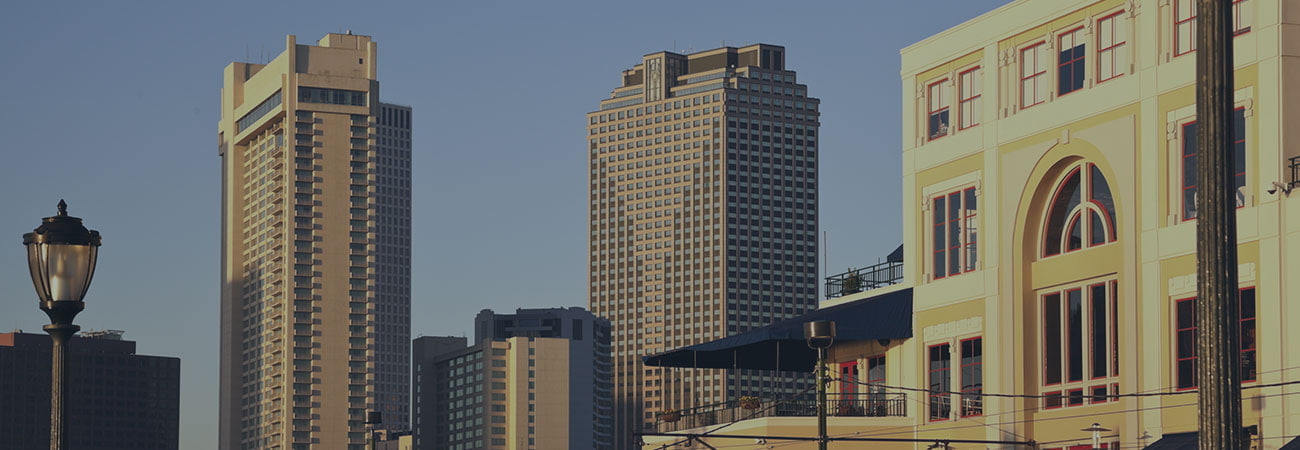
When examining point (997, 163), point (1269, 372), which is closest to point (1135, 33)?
point (997, 163)

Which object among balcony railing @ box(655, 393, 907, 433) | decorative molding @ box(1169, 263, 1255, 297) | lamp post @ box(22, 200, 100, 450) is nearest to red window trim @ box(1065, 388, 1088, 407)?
decorative molding @ box(1169, 263, 1255, 297)

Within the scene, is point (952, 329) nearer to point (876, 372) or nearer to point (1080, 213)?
point (1080, 213)

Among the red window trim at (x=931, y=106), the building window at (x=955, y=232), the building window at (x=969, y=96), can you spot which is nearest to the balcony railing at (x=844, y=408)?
the building window at (x=955, y=232)

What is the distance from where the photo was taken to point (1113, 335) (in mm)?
50625

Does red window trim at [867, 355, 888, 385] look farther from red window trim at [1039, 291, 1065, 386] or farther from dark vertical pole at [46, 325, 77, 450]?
dark vertical pole at [46, 325, 77, 450]

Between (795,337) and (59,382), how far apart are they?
4769cm

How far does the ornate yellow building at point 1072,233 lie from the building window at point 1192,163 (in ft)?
0.24

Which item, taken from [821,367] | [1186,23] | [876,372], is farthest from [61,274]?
[876,372]

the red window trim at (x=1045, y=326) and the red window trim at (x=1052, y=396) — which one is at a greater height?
the red window trim at (x=1045, y=326)

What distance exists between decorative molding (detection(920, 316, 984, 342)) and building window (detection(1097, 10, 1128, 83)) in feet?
28.3

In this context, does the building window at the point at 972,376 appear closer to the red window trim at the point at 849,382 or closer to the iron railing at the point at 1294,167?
the red window trim at the point at 849,382

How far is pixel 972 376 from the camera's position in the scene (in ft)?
184

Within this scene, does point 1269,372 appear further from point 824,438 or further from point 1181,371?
point 824,438

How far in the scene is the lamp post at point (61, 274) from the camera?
15.1m
